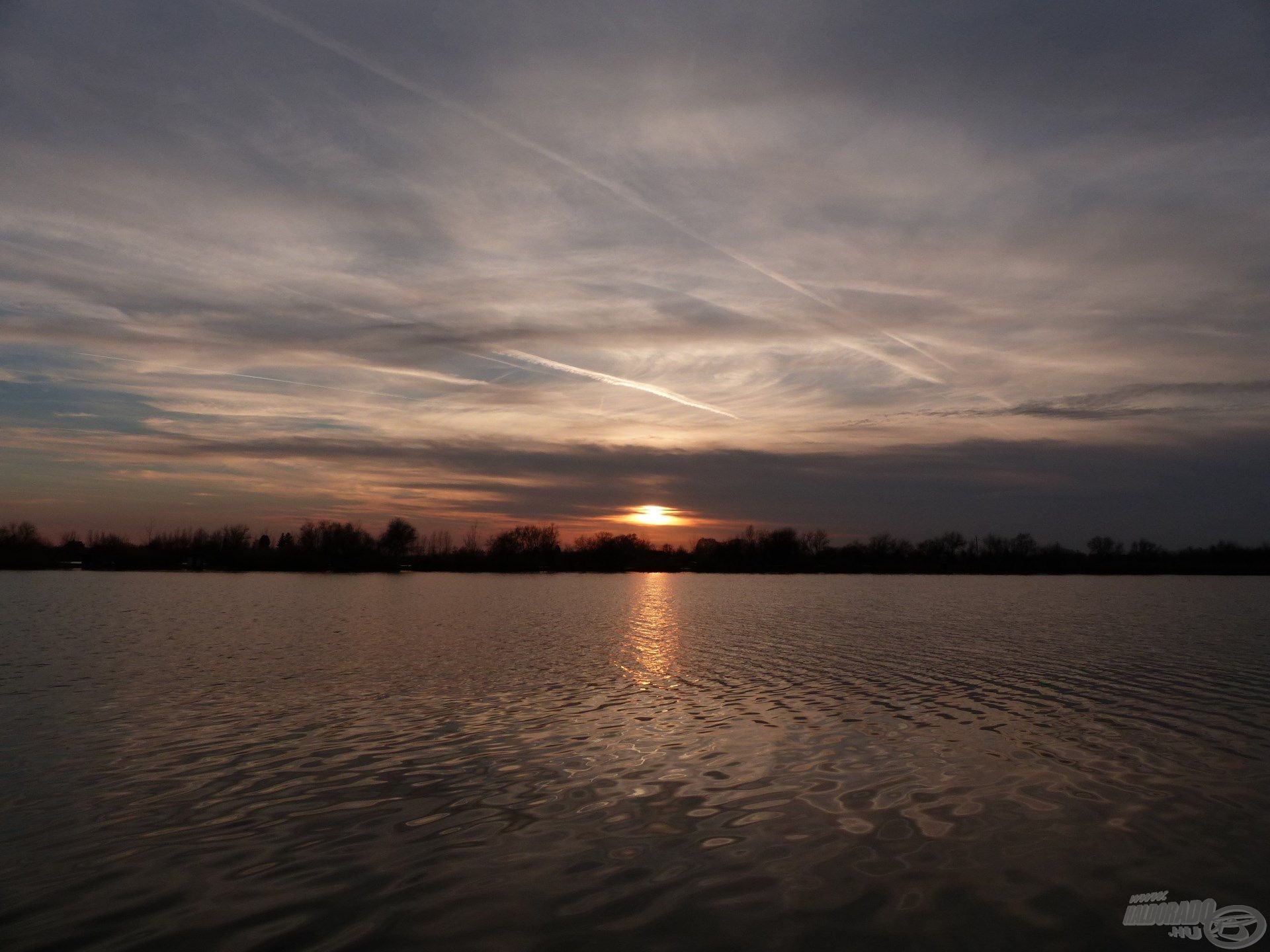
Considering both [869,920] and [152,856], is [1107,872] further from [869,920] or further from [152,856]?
[152,856]

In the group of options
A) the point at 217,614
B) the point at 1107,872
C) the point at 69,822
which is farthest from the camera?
the point at 217,614

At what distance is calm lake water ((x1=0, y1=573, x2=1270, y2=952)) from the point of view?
9805 mm

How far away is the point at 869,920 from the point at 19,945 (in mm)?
10156

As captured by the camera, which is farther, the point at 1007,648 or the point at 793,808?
the point at 1007,648

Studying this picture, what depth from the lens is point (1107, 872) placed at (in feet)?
37.3

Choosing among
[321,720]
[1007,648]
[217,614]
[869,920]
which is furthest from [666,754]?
[217,614]

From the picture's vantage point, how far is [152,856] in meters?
11.6

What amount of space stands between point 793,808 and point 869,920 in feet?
13.8

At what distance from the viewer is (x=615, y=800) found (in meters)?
14.6

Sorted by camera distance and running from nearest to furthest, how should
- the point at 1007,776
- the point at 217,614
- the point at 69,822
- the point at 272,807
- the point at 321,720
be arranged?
the point at 69,822 < the point at 272,807 < the point at 1007,776 < the point at 321,720 < the point at 217,614

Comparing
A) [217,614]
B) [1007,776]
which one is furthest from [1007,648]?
[217,614]

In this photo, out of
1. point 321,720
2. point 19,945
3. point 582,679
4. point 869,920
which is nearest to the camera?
point 19,945

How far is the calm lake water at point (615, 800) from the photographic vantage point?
32.2 ft

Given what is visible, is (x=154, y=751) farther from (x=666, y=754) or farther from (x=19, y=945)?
(x=666, y=754)
